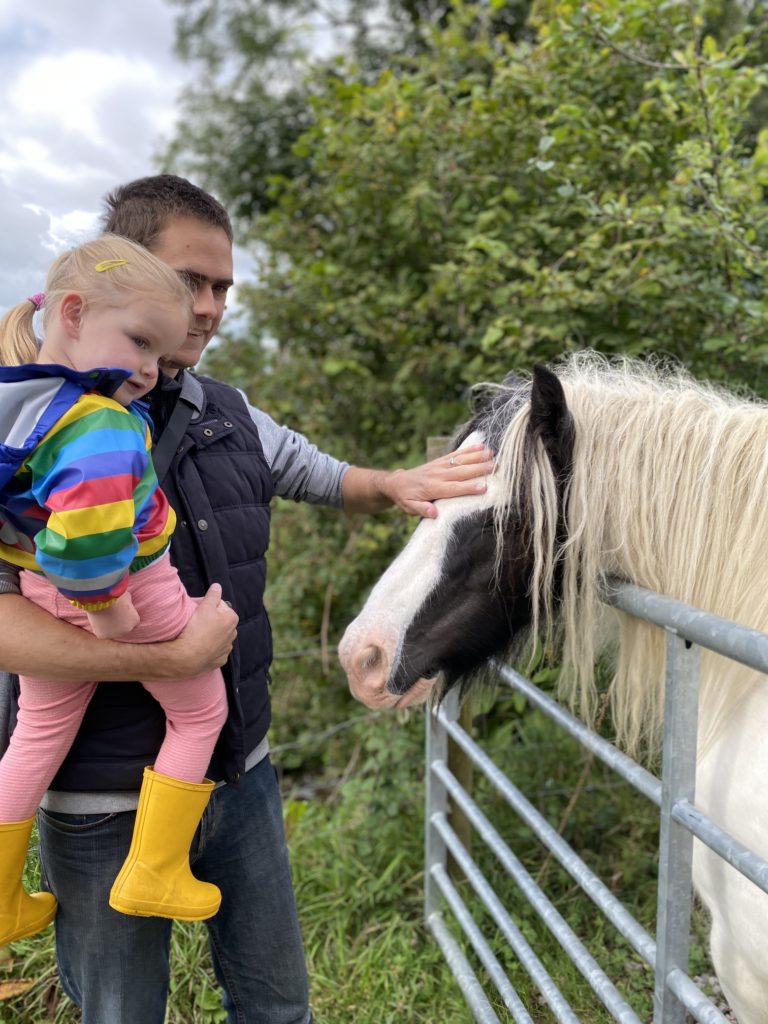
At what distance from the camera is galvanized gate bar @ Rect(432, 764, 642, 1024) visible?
1.63m

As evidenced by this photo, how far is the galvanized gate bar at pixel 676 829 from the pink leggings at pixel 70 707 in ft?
2.76

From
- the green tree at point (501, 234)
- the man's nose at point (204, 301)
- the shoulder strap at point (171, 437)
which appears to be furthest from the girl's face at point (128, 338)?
the green tree at point (501, 234)

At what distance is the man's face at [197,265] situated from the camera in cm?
154

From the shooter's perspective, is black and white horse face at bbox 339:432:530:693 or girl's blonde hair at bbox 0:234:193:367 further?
black and white horse face at bbox 339:432:530:693

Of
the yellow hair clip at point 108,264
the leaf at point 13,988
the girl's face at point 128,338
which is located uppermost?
the yellow hair clip at point 108,264

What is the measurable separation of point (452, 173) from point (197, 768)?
9.79 feet

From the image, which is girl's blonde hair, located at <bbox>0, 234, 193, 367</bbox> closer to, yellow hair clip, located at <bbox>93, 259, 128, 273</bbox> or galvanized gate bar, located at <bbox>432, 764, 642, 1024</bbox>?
yellow hair clip, located at <bbox>93, 259, 128, 273</bbox>

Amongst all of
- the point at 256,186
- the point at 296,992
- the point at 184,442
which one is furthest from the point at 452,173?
the point at 256,186

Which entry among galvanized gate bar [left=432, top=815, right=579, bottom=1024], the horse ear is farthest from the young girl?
galvanized gate bar [left=432, top=815, right=579, bottom=1024]

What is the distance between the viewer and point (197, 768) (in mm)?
1383

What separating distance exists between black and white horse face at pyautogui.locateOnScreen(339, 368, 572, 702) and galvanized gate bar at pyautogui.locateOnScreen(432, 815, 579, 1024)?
91cm

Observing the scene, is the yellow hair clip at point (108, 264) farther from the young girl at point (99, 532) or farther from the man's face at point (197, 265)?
the man's face at point (197, 265)

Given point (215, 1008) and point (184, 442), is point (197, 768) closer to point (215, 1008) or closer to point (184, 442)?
point (184, 442)

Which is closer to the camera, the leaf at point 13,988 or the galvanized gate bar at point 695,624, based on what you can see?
the galvanized gate bar at point 695,624
